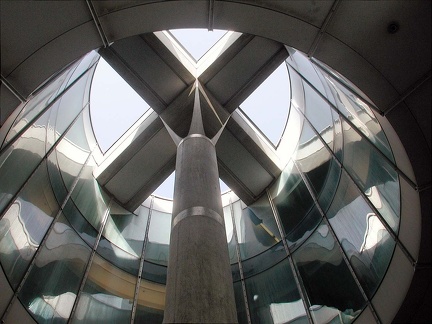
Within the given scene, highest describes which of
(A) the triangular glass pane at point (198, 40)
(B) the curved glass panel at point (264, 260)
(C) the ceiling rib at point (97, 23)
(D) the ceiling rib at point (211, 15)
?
(A) the triangular glass pane at point (198, 40)

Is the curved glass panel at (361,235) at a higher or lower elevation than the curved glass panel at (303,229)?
lower

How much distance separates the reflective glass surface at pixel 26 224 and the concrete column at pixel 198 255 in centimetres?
471

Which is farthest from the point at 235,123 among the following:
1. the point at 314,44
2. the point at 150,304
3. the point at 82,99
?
the point at 314,44

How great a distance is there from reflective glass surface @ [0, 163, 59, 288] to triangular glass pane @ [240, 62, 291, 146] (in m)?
10.4

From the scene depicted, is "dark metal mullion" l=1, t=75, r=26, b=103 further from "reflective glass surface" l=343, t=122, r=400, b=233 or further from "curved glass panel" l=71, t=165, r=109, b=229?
"curved glass panel" l=71, t=165, r=109, b=229

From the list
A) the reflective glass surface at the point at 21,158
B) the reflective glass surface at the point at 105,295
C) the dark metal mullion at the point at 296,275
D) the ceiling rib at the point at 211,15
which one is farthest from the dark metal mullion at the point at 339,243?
the reflective glass surface at the point at 21,158

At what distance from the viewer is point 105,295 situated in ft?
41.2

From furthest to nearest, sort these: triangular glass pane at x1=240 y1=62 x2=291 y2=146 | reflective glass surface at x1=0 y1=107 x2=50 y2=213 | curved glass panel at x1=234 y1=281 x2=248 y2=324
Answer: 1. triangular glass pane at x1=240 y1=62 x2=291 y2=146
2. curved glass panel at x1=234 y1=281 x2=248 y2=324
3. reflective glass surface at x1=0 y1=107 x2=50 y2=213

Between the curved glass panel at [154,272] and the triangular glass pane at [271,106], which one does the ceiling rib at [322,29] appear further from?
the curved glass panel at [154,272]

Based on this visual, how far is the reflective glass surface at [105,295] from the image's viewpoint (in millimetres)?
11438

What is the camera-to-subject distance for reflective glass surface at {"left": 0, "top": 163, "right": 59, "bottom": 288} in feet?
28.3

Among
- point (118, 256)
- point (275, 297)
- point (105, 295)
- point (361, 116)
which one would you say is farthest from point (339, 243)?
point (118, 256)

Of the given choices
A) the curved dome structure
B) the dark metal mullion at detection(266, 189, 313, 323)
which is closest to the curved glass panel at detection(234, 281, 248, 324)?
the curved dome structure

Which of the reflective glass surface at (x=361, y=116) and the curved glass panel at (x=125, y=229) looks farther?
the curved glass panel at (x=125, y=229)
